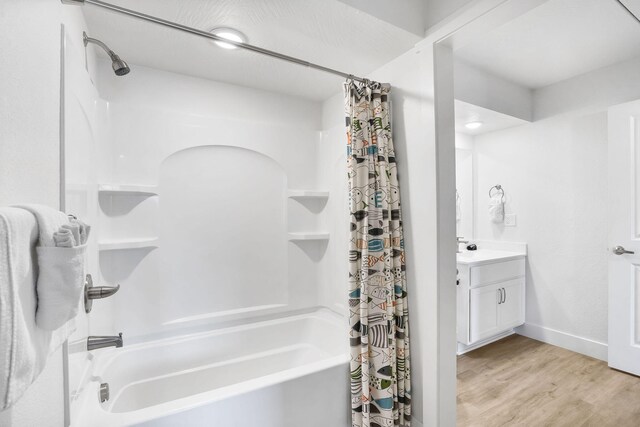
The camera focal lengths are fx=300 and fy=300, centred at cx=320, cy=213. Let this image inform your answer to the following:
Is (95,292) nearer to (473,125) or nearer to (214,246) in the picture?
(214,246)

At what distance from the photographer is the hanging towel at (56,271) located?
1.96 ft

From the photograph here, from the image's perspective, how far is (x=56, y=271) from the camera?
613 millimetres

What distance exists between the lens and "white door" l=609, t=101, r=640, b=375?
2312 mm

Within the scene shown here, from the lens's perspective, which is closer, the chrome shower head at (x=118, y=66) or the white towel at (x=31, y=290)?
the white towel at (x=31, y=290)

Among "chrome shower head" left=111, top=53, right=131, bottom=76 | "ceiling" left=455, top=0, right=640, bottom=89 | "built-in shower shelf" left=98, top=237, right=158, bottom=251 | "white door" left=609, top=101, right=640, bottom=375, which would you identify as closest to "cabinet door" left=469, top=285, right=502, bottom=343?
"white door" left=609, top=101, right=640, bottom=375

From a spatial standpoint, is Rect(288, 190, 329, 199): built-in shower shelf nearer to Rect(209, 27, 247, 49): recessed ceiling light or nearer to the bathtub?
the bathtub

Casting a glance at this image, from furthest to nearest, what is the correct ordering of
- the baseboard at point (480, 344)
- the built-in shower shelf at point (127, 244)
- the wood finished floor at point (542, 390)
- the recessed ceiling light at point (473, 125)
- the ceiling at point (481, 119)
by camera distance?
the recessed ceiling light at point (473, 125), the baseboard at point (480, 344), the ceiling at point (481, 119), the wood finished floor at point (542, 390), the built-in shower shelf at point (127, 244)

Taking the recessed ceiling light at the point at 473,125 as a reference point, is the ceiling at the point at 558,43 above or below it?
above

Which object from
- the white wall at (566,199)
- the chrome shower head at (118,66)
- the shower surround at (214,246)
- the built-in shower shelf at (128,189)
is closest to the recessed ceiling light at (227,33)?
the chrome shower head at (118,66)

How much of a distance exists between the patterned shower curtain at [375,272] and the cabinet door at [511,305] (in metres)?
1.78

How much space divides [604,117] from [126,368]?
13.8 ft

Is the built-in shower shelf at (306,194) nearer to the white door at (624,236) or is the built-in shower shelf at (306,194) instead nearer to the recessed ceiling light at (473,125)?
the recessed ceiling light at (473,125)

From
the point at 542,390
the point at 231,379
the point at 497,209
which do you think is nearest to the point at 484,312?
the point at 542,390

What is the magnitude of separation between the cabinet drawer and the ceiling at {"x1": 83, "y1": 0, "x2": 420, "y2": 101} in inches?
78.5
